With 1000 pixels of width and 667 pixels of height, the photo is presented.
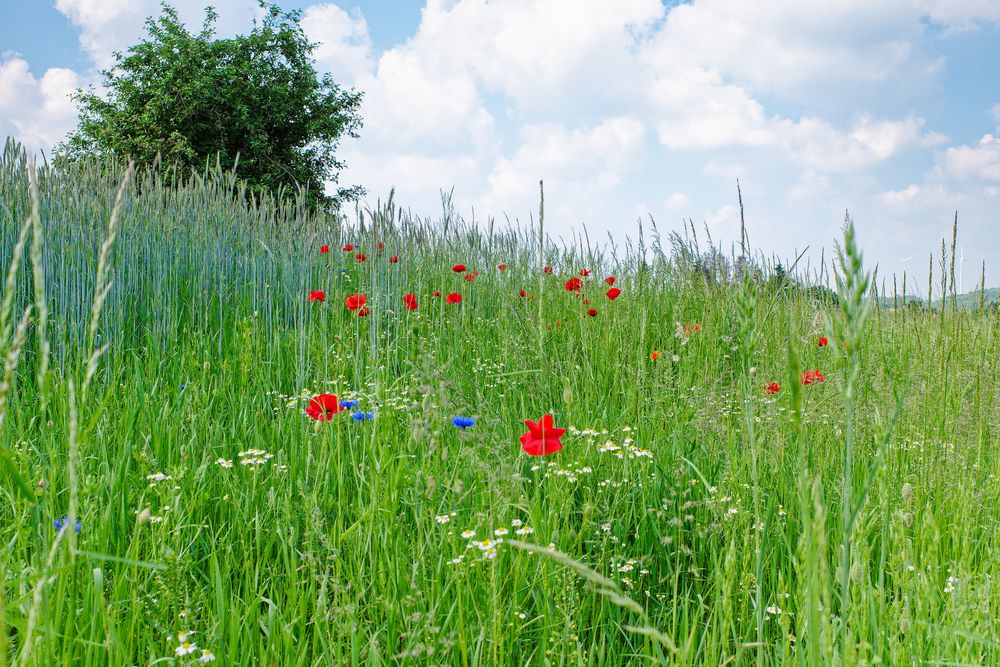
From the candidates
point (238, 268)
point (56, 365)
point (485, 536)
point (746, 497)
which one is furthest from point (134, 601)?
point (238, 268)

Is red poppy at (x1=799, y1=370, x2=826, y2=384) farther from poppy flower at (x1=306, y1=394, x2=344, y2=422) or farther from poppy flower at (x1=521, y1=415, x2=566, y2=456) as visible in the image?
poppy flower at (x1=306, y1=394, x2=344, y2=422)

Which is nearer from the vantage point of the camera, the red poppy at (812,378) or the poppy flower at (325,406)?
the poppy flower at (325,406)

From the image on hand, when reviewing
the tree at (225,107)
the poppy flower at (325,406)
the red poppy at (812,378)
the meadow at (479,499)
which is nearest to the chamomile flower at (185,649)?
the meadow at (479,499)

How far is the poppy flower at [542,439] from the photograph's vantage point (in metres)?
1.40

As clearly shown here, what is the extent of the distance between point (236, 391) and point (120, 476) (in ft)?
3.98

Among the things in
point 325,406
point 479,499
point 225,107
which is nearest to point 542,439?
point 479,499

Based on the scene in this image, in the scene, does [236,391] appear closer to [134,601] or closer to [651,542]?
[134,601]

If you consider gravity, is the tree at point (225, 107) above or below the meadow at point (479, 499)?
above

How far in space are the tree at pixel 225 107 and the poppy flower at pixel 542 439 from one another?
22757 mm

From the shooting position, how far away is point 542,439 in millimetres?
1402

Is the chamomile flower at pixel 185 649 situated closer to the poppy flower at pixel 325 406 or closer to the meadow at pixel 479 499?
the meadow at pixel 479 499

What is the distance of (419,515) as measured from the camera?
5.62 feet

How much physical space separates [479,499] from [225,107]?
84.1 ft

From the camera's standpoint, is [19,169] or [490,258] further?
[490,258]
